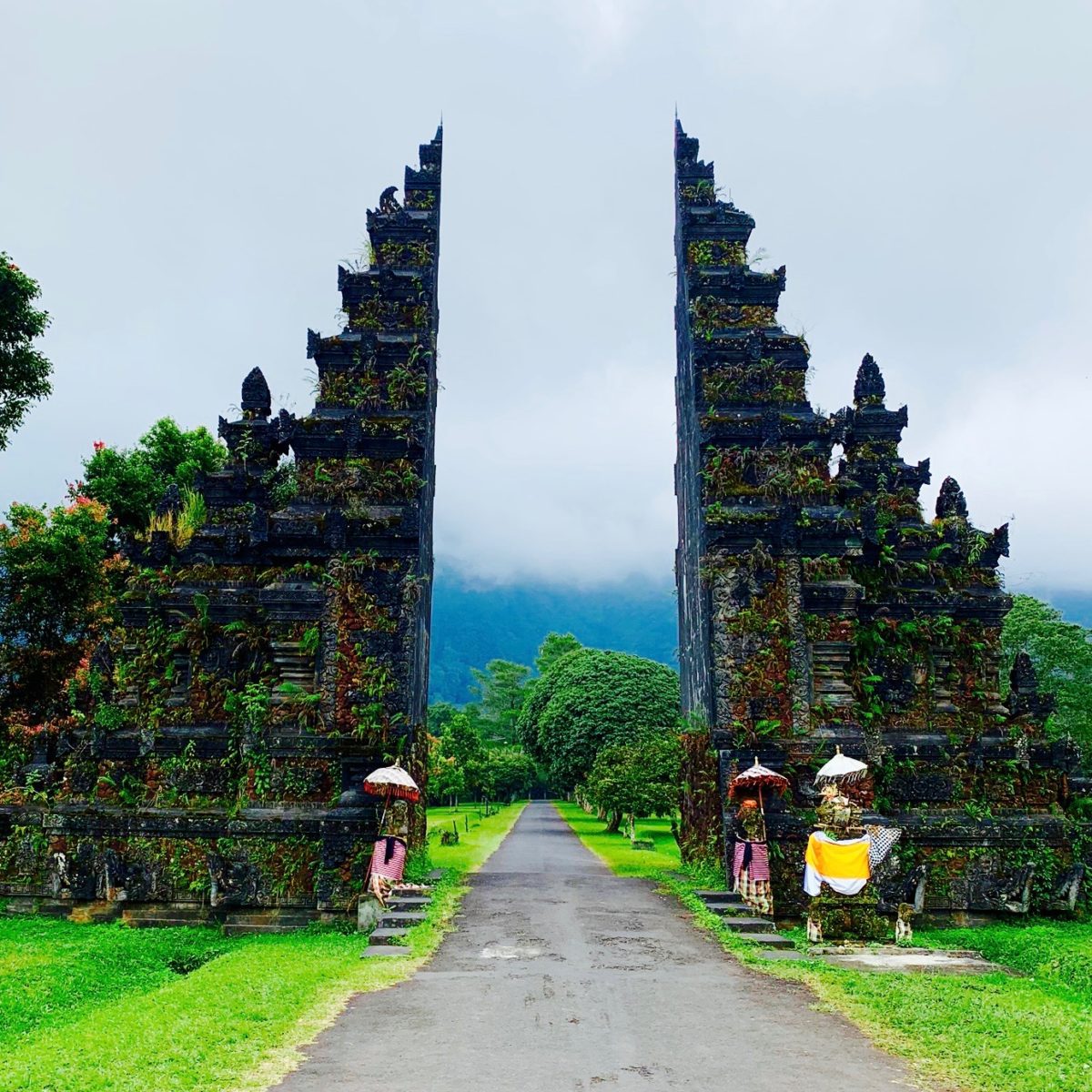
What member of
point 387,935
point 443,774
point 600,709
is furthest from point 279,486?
point 443,774

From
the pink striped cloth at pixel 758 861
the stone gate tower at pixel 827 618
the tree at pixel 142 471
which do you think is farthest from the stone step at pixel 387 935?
the tree at pixel 142 471

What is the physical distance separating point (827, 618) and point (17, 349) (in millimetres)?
18850

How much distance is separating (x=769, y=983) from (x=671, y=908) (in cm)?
477

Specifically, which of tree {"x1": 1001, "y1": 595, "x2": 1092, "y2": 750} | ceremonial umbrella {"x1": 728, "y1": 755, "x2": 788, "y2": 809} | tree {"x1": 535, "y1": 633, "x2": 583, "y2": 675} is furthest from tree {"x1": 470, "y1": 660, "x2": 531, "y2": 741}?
ceremonial umbrella {"x1": 728, "y1": 755, "x2": 788, "y2": 809}

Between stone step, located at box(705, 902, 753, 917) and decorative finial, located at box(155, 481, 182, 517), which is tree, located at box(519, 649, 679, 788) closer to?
decorative finial, located at box(155, 481, 182, 517)

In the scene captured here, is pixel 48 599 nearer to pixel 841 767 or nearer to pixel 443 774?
pixel 841 767

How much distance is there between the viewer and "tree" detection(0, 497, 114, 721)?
26188 millimetres

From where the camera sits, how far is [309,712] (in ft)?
54.8

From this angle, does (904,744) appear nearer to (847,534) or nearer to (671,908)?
(847,534)

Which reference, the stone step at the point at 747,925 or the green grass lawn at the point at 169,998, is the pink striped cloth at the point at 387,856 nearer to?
the green grass lawn at the point at 169,998

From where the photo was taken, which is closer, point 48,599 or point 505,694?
point 48,599

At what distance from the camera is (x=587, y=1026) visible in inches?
342

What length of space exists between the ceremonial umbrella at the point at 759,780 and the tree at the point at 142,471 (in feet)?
70.3

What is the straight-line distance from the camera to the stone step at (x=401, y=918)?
13352 mm
